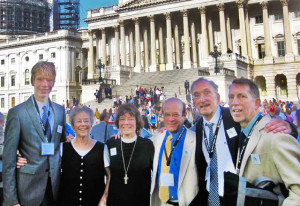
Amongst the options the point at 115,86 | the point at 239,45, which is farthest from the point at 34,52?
the point at 239,45

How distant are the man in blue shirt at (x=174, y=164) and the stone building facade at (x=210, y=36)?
2895 cm

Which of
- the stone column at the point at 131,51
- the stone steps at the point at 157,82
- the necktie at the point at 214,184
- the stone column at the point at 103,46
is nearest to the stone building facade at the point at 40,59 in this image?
the stone column at the point at 103,46

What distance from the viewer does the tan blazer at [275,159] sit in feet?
8.82

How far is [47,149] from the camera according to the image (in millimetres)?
4043

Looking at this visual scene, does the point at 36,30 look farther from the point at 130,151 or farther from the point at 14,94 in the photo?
the point at 130,151

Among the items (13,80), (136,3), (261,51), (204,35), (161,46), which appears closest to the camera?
(204,35)

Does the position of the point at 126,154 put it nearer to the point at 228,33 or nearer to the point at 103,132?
the point at 103,132

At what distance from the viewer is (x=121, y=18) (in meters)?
43.7

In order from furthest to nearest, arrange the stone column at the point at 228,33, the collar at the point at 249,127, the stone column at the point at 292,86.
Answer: the stone column at the point at 228,33 < the stone column at the point at 292,86 < the collar at the point at 249,127

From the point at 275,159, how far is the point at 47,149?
2881mm

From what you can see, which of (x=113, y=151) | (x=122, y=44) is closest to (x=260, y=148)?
(x=113, y=151)

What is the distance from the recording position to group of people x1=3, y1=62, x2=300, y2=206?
384 centimetres

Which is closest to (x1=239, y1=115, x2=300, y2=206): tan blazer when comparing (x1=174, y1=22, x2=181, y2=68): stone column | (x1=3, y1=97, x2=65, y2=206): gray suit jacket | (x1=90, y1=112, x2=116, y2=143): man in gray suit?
(x1=3, y1=97, x2=65, y2=206): gray suit jacket

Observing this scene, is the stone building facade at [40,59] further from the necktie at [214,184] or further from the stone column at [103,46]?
the necktie at [214,184]
